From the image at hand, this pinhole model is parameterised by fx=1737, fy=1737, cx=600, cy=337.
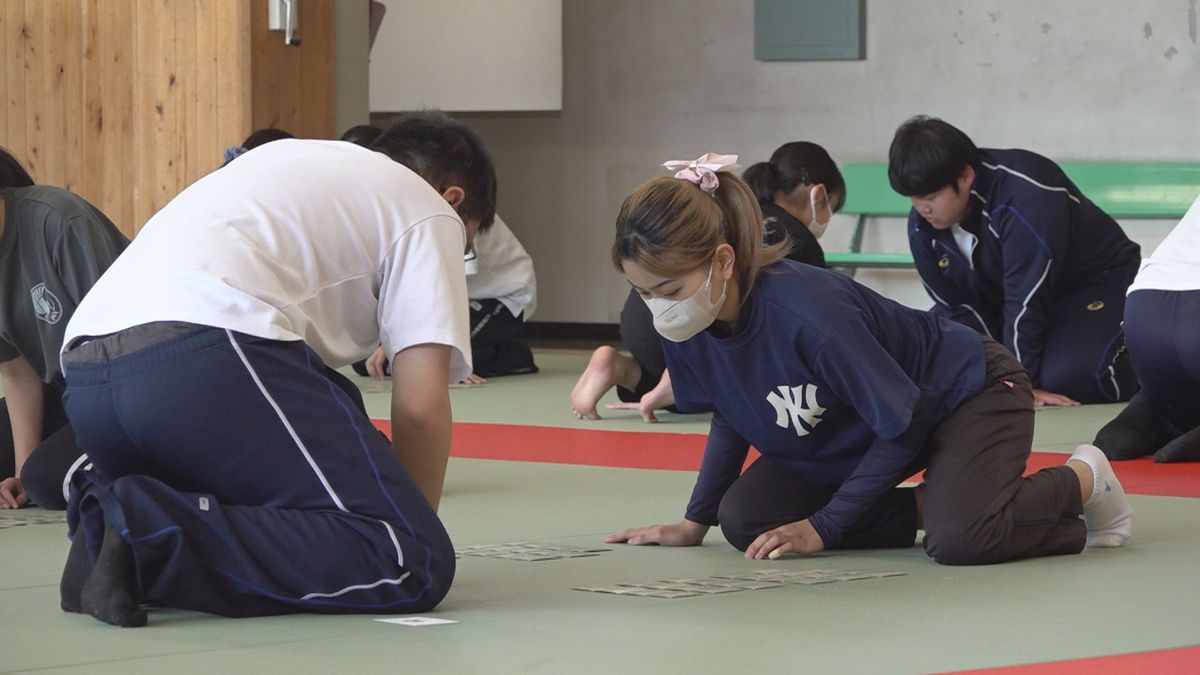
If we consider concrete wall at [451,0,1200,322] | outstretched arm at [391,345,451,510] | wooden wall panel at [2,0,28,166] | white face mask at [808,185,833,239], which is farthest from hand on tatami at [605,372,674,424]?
wooden wall panel at [2,0,28,166]

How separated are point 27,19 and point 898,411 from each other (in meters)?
6.35

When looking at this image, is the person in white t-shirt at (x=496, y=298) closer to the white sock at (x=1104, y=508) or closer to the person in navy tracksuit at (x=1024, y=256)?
the person in navy tracksuit at (x=1024, y=256)

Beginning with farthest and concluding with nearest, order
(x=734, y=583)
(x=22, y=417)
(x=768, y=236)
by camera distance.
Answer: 1. (x=768, y=236)
2. (x=22, y=417)
3. (x=734, y=583)

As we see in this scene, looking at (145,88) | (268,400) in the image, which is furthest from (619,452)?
(145,88)

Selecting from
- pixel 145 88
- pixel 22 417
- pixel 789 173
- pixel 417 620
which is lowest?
pixel 417 620

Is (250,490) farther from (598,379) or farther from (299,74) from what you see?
(299,74)

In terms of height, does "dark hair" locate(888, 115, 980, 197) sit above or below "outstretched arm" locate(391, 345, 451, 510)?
above

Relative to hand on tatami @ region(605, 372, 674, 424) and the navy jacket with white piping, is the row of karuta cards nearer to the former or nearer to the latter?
hand on tatami @ region(605, 372, 674, 424)

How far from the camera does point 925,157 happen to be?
5145 millimetres

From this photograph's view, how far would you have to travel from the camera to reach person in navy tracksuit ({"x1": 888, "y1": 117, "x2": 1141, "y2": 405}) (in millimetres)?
5258

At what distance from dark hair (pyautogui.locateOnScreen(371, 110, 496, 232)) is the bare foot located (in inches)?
101

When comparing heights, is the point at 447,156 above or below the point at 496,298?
Result: above

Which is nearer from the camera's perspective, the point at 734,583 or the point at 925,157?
the point at 734,583

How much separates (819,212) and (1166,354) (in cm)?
116
